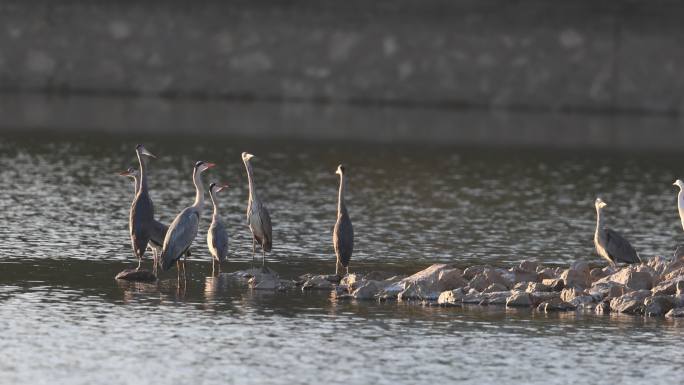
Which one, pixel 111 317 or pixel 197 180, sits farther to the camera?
pixel 197 180

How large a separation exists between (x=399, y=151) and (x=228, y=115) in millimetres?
13121

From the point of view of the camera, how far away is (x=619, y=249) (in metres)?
26.0

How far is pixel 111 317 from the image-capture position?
2139 centimetres

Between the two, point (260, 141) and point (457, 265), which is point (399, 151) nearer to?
point (260, 141)

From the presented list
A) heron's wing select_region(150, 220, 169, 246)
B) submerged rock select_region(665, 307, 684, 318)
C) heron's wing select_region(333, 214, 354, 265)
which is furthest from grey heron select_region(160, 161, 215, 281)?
submerged rock select_region(665, 307, 684, 318)

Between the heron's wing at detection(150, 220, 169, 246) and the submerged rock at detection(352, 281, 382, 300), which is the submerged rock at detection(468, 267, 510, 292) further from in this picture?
the heron's wing at detection(150, 220, 169, 246)

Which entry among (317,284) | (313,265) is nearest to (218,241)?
(317,284)

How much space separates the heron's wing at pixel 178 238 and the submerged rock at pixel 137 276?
557 millimetres

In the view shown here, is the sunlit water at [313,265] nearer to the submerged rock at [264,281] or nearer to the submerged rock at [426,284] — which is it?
the submerged rock at [264,281]

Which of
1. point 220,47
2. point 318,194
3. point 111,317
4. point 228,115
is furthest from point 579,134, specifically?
point 111,317

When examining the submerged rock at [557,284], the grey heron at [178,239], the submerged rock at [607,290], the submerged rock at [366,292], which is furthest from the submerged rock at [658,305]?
the grey heron at [178,239]

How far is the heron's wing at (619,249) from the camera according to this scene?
2584 centimetres

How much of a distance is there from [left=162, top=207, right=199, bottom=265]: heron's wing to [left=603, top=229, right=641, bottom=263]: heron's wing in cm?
654

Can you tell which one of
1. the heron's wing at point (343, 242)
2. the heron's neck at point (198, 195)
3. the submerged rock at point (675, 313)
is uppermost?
the heron's neck at point (198, 195)
